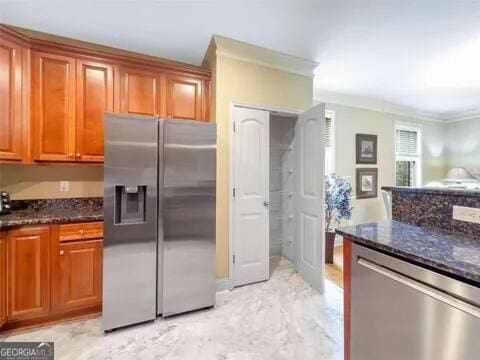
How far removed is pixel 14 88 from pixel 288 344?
3065 mm

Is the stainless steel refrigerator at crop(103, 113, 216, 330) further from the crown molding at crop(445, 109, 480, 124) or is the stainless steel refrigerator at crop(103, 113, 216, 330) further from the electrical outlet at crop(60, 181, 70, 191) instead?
the crown molding at crop(445, 109, 480, 124)

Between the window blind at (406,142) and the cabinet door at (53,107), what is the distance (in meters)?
5.32

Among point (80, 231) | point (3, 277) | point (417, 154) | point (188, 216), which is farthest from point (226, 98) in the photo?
point (417, 154)

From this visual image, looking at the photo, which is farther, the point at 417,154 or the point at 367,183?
the point at 417,154

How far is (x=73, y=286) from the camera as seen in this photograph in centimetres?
207

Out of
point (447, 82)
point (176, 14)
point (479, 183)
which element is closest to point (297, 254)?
point (176, 14)

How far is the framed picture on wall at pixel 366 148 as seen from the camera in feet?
14.1

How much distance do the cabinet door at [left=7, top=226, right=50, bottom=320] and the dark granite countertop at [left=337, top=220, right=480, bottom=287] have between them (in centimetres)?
228

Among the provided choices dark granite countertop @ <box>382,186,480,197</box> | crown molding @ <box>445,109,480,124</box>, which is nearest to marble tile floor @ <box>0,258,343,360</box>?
dark granite countertop @ <box>382,186,480,197</box>

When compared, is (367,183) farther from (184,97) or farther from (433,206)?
(184,97)

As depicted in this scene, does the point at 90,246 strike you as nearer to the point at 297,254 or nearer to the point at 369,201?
the point at 297,254

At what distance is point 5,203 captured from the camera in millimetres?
2166

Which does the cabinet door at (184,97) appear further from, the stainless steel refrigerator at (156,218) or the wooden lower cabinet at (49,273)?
the wooden lower cabinet at (49,273)

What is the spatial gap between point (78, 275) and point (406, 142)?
229 inches
